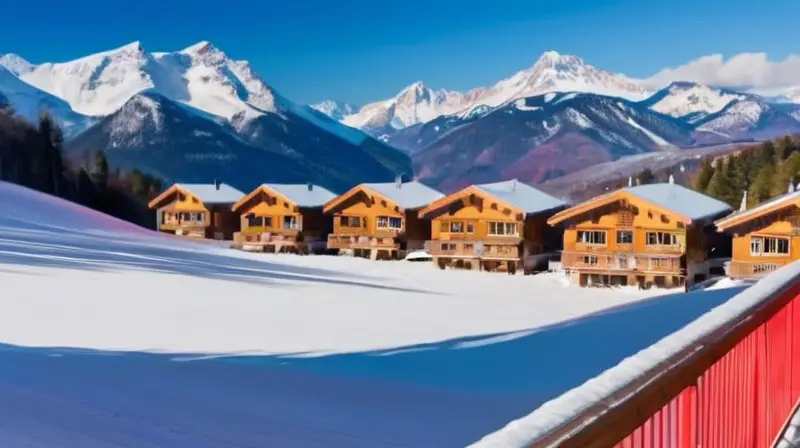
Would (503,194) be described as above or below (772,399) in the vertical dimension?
above

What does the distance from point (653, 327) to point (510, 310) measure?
794cm

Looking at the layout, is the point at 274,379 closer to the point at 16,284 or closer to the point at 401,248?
the point at 16,284

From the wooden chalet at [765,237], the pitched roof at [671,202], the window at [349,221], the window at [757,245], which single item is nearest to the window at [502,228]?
the pitched roof at [671,202]

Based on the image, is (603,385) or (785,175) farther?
(785,175)

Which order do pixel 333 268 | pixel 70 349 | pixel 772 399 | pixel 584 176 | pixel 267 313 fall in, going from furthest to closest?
pixel 584 176 → pixel 333 268 → pixel 267 313 → pixel 70 349 → pixel 772 399

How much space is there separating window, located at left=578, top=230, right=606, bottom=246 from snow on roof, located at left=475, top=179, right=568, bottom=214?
5040 millimetres

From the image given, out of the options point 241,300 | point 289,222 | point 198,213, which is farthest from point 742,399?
point 198,213

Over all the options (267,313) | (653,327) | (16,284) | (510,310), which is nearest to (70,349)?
(267,313)

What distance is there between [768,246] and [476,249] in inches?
616

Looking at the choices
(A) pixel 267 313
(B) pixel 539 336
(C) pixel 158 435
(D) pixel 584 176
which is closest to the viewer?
(C) pixel 158 435

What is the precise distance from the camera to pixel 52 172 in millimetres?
84062

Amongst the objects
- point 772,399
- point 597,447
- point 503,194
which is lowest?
point 772,399

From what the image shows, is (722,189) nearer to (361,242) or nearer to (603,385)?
(361,242)

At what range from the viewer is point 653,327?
19.3 metres
